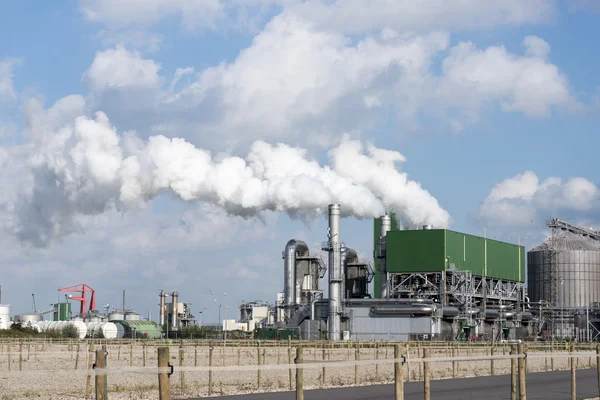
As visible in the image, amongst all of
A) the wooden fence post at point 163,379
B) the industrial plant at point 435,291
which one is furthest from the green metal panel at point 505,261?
the wooden fence post at point 163,379

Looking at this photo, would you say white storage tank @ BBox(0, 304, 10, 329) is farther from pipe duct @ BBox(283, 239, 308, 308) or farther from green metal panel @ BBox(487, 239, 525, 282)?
green metal panel @ BBox(487, 239, 525, 282)

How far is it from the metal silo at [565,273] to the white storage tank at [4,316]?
215ft

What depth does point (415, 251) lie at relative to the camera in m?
96.2

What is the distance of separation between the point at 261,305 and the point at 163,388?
12178 cm

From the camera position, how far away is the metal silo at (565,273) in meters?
115

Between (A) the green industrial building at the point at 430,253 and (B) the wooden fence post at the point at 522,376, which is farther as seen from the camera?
(A) the green industrial building at the point at 430,253

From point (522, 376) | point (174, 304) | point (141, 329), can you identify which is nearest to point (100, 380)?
point (522, 376)

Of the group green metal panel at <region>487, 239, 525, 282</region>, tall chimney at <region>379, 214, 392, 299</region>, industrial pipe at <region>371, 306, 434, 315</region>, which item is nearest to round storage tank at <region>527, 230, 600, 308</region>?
green metal panel at <region>487, 239, 525, 282</region>

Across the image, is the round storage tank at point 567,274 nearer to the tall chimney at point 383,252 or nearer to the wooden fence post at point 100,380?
the tall chimney at point 383,252

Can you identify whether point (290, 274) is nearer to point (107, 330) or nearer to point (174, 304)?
point (107, 330)

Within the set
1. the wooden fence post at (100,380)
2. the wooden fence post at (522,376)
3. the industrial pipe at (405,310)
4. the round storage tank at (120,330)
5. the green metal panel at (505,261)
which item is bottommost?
the round storage tank at (120,330)

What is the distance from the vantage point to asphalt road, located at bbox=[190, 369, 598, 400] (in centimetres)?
2327

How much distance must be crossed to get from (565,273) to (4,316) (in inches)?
2714

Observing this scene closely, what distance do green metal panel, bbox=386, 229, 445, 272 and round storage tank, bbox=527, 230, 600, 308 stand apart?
2631cm
